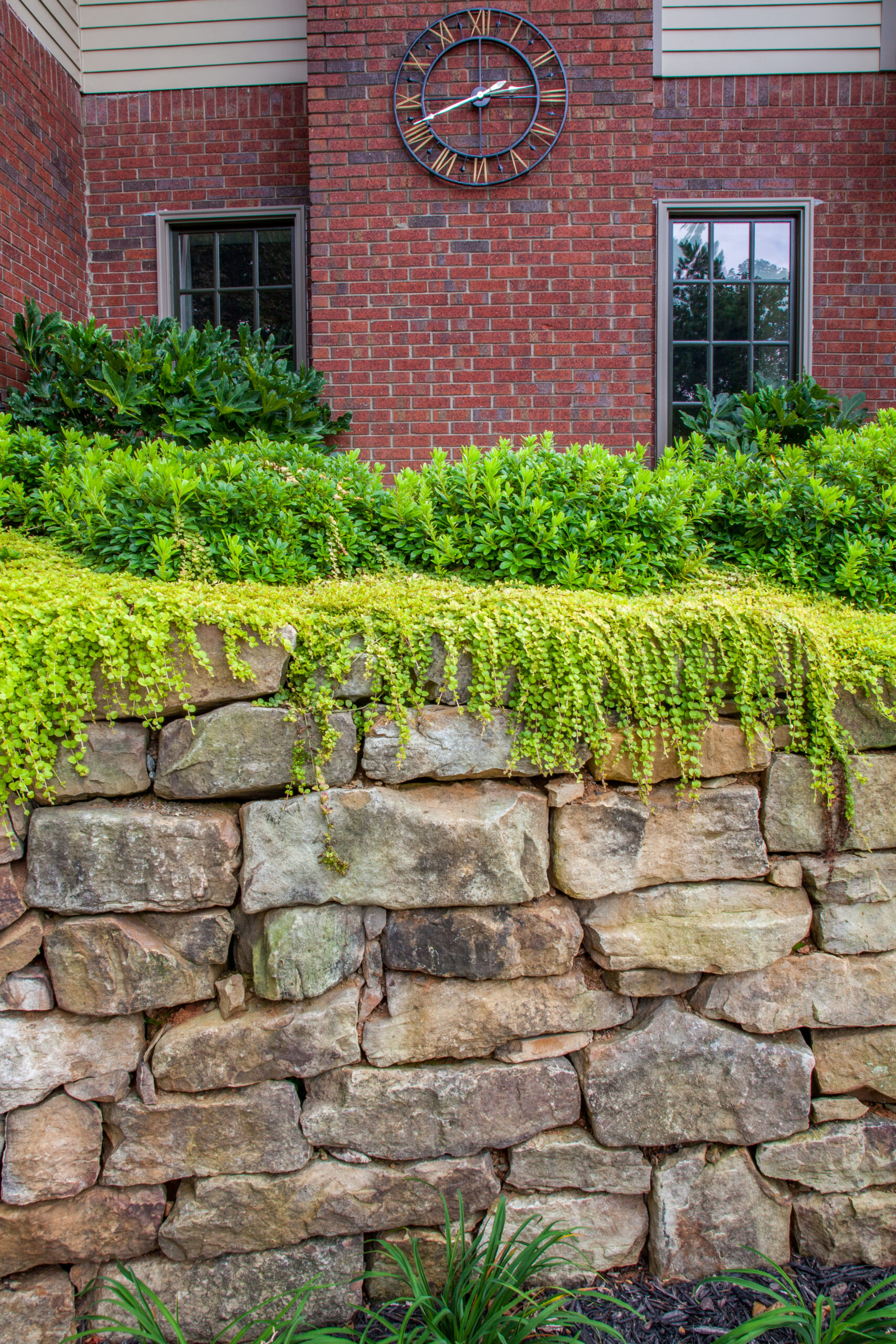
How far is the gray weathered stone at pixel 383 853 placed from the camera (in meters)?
2.22

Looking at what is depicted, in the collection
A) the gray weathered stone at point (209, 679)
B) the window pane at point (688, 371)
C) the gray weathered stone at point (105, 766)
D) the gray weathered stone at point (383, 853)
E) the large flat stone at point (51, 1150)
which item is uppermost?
the window pane at point (688, 371)

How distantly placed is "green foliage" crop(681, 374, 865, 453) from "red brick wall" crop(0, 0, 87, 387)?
4330 mm

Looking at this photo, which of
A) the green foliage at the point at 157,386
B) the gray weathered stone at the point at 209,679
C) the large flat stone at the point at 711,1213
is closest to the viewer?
the gray weathered stone at the point at 209,679

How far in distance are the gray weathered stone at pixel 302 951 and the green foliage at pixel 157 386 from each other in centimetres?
269

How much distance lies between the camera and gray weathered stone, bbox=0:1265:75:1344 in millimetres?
2217

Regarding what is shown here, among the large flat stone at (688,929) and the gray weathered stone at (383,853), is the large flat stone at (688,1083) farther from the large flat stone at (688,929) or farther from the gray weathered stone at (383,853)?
the gray weathered stone at (383,853)

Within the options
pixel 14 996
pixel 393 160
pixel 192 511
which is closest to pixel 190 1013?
pixel 14 996

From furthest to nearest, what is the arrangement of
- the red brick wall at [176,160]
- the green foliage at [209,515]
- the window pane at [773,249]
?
1. the window pane at [773,249]
2. the red brick wall at [176,160]
3. the green foliage at [209,515]

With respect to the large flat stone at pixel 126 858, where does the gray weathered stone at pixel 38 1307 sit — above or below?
below

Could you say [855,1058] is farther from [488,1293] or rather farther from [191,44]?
[191,44]

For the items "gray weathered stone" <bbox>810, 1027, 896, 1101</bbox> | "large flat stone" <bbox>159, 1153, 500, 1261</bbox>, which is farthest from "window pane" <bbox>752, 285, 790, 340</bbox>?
"large flat stone" <bbox>159, 1153, 500, 1261</bbox>

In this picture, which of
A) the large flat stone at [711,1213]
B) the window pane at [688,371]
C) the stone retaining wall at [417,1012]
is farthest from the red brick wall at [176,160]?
the large flat stone at [711,1213]

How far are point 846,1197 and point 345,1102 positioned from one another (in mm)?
1590

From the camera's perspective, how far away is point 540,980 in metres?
2.34
